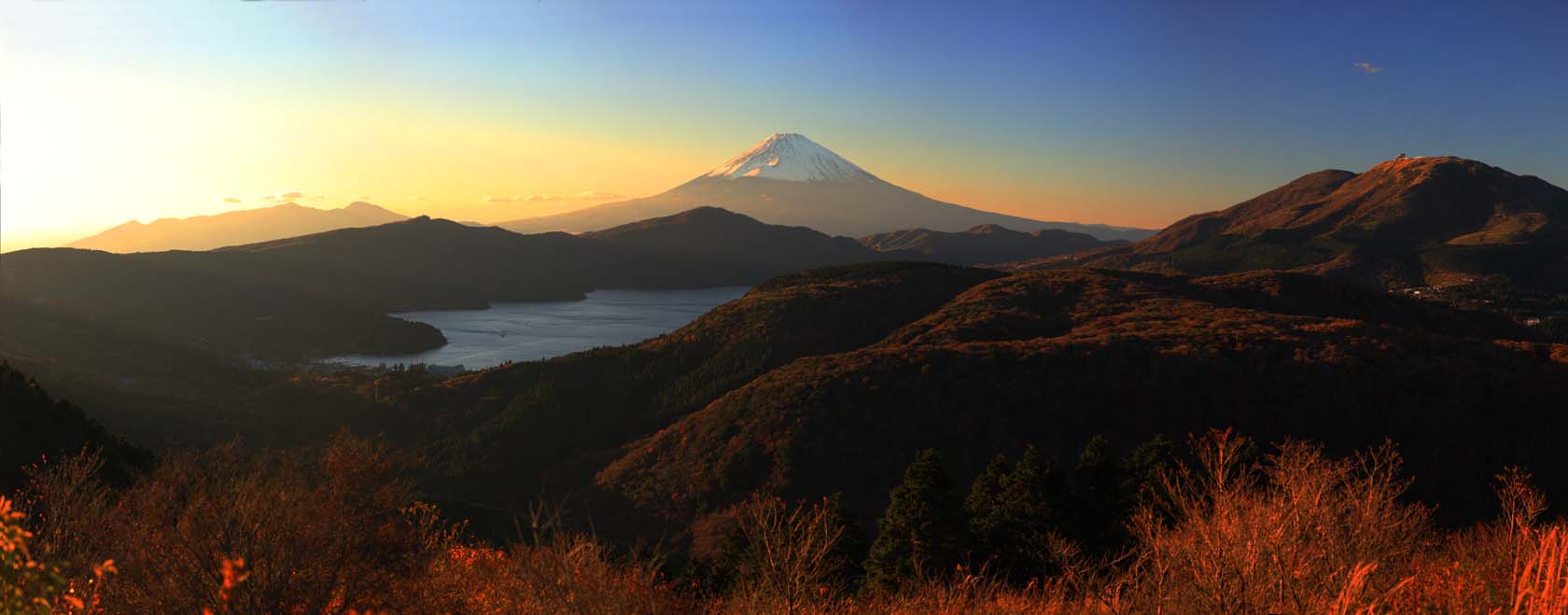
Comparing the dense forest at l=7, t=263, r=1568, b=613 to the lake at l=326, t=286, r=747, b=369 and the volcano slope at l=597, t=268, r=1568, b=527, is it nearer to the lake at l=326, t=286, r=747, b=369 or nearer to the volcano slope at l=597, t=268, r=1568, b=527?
the volcano slope at l=597, t=268, r=1568, b=527

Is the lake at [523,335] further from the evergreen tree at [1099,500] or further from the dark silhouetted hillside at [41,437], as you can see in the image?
the evergreen tree at [1099,500]

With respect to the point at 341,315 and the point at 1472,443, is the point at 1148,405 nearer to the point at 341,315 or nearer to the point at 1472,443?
the point at 1472,443

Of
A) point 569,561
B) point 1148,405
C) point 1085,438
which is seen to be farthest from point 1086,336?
point 569,561

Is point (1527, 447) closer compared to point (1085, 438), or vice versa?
point (1527, 447)

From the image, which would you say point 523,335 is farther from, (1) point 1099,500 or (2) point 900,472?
(1) point 1099,500

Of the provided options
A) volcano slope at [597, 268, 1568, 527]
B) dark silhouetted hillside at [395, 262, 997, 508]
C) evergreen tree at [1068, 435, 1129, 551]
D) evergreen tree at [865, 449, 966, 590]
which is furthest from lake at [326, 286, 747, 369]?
evergreen tree at [1068, 435, 1129, 551]

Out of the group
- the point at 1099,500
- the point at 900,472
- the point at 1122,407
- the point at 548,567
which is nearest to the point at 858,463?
the point at 900,472
